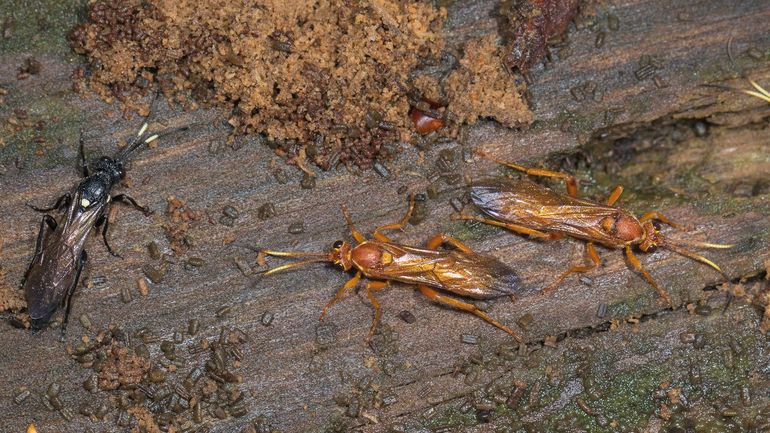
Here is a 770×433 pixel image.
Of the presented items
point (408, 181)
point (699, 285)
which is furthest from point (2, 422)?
point (699, 285)

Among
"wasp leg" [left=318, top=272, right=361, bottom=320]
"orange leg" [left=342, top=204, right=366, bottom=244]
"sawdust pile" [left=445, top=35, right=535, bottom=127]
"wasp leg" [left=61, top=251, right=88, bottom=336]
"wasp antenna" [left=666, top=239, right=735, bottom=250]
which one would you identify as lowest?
"wasp leg" [left=61, top=251, right=88, bottom=336]

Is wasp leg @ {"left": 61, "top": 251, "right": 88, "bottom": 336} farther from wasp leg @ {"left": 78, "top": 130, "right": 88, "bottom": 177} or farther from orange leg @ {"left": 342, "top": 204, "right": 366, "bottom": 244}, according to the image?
orange leg @ {"left": 342, "top": 204, "right": 366, "bottom": 244}

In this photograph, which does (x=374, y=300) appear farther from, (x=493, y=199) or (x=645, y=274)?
(x=645, y=274)

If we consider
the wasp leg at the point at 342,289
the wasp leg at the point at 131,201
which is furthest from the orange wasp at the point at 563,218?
the wasp leg at the point at 131,201

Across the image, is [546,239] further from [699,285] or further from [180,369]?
[180,369]

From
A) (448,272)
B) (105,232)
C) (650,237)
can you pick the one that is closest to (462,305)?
(448,272)

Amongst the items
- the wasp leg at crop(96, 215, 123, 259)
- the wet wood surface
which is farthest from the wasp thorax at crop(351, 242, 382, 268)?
the wasp leg at crop(96, 215, 123, 259)
